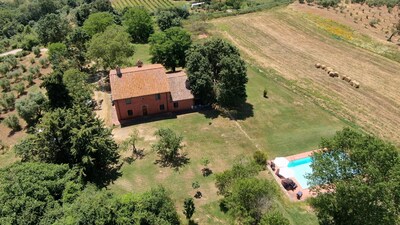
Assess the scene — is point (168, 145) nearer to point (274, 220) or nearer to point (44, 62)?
point (274, 220)

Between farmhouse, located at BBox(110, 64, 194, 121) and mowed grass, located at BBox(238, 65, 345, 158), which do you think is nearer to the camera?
mowed grass, located at BBox(238, 65, 345, 158)

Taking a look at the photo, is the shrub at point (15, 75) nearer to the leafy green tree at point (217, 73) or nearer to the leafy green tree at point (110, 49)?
the leafy green tree at point (110, 49)

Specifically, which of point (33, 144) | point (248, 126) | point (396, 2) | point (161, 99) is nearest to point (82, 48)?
point (161, 99)

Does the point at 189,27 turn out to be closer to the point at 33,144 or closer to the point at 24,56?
the point at 24,56

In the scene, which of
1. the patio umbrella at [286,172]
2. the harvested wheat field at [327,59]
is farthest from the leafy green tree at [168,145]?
the harvested wheat field at [327,59]

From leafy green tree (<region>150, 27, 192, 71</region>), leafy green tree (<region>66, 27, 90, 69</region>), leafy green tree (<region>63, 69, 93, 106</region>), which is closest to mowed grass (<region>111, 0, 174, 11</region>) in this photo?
leafy green tree (<region>66, 27, 90, 69</region>)

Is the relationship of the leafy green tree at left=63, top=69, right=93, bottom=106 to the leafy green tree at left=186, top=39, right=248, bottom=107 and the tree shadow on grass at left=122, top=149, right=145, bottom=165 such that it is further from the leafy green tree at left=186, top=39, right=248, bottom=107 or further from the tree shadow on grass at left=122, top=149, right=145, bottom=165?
the leafy green tree at left=186, top=39, right=248, bottom=107

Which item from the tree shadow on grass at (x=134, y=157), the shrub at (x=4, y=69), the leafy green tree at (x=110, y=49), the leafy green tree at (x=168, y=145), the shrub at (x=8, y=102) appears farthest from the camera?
the shrub at (x=4, y=69)
